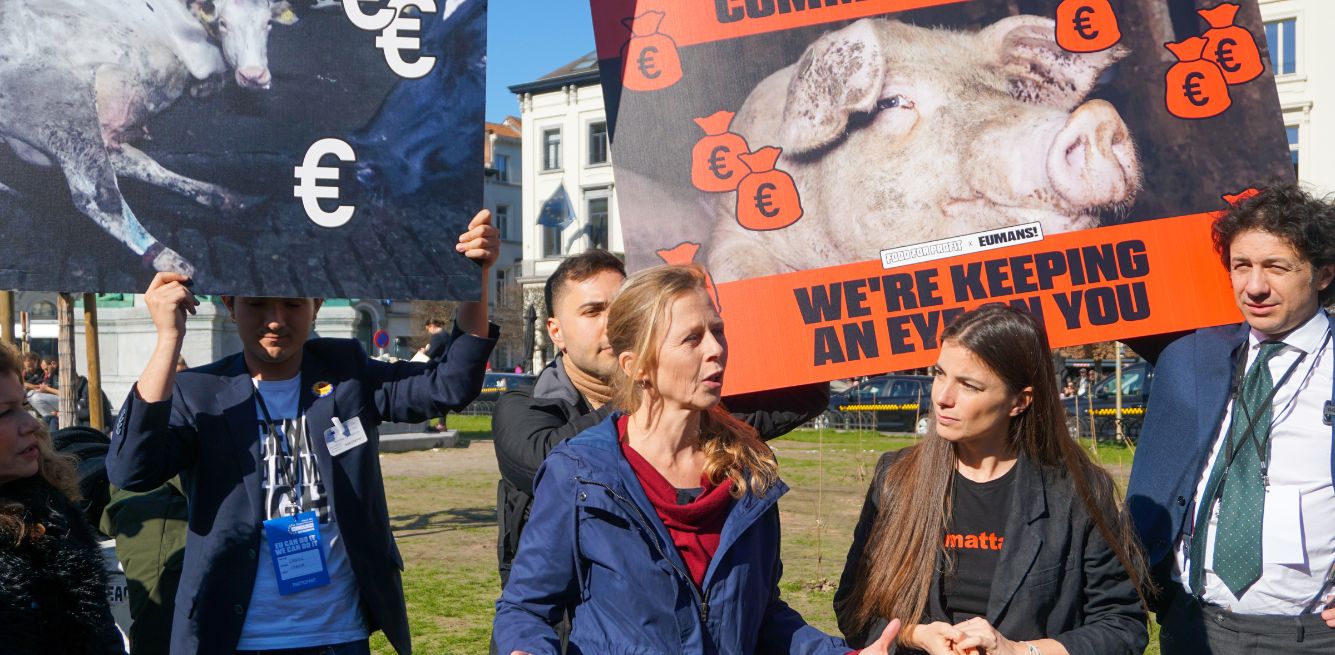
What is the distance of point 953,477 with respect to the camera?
3.14 meters

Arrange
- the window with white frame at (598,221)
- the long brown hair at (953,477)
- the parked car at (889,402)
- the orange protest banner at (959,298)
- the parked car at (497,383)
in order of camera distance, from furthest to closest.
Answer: the window with white frame at (598,221) < the parked car at (497,383) < the parked car at (889,402) < the orange protest banner at (959,298) < the long brown hair at (953,477)

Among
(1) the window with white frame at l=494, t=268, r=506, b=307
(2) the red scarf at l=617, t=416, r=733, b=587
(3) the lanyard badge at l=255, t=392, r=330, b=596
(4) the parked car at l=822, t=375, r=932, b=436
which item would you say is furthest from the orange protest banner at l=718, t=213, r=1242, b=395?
(1) the window with white frame at l=494, t=268, r=506, b=307

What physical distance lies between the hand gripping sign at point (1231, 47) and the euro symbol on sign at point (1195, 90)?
69 millimetres

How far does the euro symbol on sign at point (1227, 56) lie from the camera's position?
12.0ft

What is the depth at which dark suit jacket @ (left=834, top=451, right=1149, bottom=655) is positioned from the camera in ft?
9.48

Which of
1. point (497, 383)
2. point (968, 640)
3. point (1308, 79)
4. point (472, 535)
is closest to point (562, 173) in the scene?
point (497, 383)

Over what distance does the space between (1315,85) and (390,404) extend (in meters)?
37.6

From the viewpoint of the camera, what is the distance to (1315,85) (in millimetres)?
34781

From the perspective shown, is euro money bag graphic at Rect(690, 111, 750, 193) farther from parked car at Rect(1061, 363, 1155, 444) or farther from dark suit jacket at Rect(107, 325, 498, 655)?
parked car at Rect(1061, 363, 1155, 444)

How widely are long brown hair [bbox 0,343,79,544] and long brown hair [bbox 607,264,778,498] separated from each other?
1.46m

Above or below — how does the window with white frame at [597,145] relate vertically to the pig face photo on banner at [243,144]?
above

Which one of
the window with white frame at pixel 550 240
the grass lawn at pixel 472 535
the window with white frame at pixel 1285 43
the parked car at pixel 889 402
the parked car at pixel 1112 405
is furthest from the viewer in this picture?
the window with white frame at pixel 550 240

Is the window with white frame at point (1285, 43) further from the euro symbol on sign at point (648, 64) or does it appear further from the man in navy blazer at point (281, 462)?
the man in navy blazer at point (281, 462)

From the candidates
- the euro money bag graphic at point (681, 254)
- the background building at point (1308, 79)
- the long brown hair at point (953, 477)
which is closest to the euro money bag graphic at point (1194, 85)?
the long brown hair at point (953, 477)
